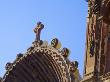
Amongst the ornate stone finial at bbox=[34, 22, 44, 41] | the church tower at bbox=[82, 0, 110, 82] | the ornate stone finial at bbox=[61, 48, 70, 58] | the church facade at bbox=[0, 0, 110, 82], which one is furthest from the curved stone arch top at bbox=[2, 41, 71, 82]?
the church tower at bbox=[82, 0, 110, 82]

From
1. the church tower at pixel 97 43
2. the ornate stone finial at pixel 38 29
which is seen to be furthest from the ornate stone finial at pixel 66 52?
the church tower at pixel 97 43

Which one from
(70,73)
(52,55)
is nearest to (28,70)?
(52,55)

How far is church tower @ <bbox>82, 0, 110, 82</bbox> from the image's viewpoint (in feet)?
65.1

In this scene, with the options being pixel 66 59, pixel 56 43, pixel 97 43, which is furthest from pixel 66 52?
pixel 97 43

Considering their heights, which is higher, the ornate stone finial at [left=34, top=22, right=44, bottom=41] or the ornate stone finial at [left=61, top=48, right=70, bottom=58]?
the ornate stone finial at [left=34, top=22, right=44, bottom=41]

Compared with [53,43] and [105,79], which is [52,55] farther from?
[105,79]

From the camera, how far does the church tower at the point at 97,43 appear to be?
19.8 metres

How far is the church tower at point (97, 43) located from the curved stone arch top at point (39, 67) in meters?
4.38

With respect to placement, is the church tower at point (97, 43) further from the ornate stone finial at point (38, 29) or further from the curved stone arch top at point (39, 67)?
the ornate stone finial at point (38, 29)

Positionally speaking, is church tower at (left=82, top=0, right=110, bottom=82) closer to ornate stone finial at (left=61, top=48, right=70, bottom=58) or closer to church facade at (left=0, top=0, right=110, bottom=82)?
church facade at (left=0, top=0, right=110, bottom=82)

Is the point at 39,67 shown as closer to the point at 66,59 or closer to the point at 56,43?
the point at 56,43

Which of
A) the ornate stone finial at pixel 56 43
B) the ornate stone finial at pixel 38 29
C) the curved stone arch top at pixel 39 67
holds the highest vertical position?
the ornate stone finial at pixel 38 29

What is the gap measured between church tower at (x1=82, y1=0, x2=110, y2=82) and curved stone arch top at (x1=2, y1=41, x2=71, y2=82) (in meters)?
4.38

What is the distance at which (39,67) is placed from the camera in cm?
2773
